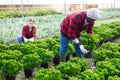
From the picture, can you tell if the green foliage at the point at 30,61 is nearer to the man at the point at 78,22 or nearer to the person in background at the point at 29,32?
the man at the point at 78,22

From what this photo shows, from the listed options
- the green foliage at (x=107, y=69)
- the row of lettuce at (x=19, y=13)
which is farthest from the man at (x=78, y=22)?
the row of lettuce at (x=19, y=13)

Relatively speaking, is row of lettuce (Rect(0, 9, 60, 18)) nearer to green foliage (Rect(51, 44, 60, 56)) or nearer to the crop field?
the crop field

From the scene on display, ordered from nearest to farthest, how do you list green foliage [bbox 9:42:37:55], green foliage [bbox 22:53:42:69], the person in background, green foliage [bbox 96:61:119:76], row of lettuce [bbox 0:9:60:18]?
green foliage [bbox 96:61:119:76]
green foliage [bbox 22:53:42:69]
green foliage [bbox 9:42:37:55]
the person in background
row of lettuce [bbox 0:9:60:18]

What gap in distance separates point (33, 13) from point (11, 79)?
1592 centimetres

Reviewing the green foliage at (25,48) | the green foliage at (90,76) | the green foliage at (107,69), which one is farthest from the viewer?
the green foliage at (25,48)

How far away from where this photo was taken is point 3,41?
9.85 meters

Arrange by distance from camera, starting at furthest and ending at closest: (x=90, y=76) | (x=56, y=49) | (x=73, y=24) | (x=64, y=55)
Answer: (x=56, y=49) → (x=64, y=55) → (x=73, y=24) → (x=90, y=76)

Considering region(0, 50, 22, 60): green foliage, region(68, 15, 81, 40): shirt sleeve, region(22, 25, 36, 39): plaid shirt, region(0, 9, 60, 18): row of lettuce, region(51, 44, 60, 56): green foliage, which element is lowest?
region(0, 9, 60, 18): row of lettuce

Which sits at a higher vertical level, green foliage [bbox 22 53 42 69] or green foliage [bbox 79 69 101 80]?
green foliage [bbox 79 69 101 80]

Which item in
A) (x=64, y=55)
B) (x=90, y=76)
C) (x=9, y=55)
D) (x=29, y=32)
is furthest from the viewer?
(x=29, y=32)

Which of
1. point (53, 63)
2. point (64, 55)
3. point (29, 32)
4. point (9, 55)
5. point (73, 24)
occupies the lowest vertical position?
point (53, 63)

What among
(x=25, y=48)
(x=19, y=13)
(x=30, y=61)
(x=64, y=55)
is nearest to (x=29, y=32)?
(x=25, y=48)

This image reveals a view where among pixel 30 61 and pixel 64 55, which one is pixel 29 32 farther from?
pixel 30 61

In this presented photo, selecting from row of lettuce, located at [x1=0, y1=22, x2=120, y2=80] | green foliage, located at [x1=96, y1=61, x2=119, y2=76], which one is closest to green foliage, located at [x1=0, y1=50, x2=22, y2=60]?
row of lettuce, located at [x1=0, y1=22, x2=120, y2=80]
